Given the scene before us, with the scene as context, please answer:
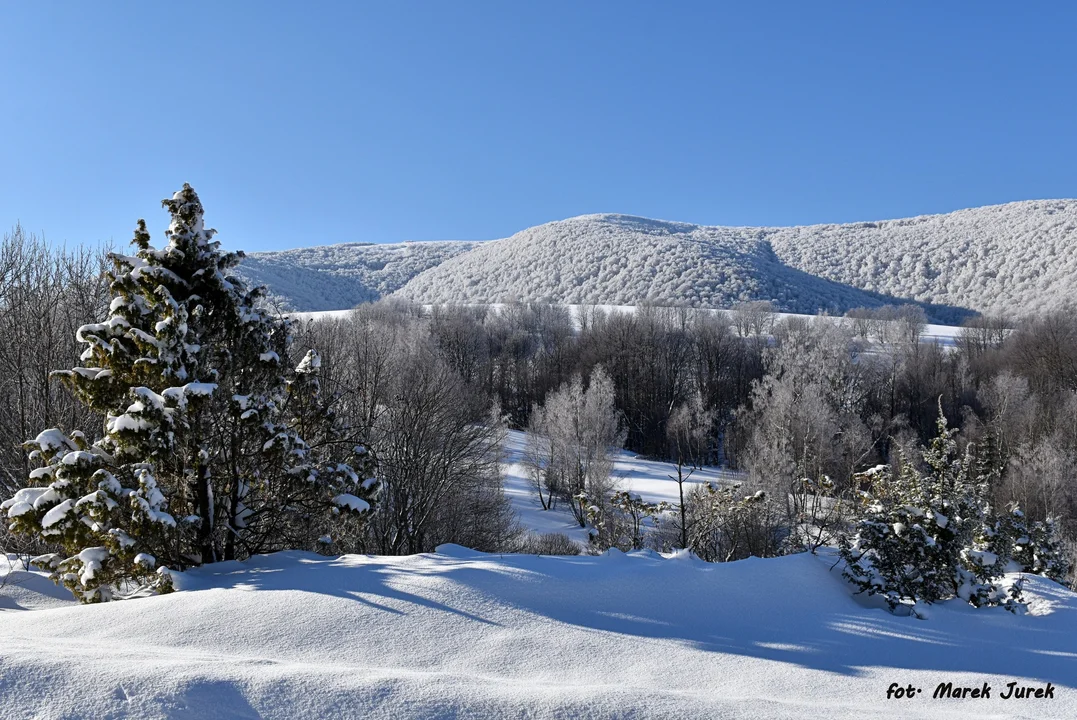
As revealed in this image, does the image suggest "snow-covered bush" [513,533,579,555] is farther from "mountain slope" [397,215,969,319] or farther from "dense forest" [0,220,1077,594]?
"mountain slope" [397,215,969,319]

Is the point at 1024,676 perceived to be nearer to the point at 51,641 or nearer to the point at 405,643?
the point at 405,643

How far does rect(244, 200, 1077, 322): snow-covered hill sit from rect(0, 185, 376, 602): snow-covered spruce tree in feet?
216

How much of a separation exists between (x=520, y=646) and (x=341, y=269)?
122936 mm

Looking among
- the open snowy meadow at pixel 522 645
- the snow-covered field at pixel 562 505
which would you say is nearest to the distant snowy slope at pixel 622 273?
the snow-covered field at pixel 562 505

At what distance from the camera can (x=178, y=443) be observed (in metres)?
7.72

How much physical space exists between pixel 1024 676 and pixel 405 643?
15.6 feet

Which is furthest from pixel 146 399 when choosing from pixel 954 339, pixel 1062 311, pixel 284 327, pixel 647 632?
pixel 1062 311

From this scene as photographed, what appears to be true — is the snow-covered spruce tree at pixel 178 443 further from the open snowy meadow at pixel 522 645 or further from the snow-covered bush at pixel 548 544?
the snow-covered bush at pixel 548 544

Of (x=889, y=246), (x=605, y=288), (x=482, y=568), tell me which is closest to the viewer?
(x=482, y=568)

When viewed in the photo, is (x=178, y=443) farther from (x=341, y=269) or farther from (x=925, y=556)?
(x=341, y=269)

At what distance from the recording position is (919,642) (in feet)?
19.5

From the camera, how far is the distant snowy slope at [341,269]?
94.5 metres

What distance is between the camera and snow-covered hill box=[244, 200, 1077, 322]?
8225cm

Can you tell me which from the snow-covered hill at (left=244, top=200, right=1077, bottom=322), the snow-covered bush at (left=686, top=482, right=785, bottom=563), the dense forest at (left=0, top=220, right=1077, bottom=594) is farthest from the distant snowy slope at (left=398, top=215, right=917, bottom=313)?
the snow-covered bush at (left=686, top=482, right=785, bottom=563)
